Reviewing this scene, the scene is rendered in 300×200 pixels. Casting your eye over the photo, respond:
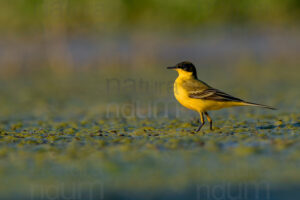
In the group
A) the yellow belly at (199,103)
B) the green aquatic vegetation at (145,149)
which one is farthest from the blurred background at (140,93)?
the yellow belly at (199,103)

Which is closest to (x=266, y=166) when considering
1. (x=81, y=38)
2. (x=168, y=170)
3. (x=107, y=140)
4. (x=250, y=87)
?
(x=168, y=170)

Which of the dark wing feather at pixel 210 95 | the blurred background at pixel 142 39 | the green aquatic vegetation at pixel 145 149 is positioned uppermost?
the blurred background at pixel 142 39

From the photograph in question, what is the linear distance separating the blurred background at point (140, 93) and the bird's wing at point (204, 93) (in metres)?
0.73

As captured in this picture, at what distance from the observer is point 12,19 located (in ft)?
95.1

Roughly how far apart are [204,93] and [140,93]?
7.42 meters

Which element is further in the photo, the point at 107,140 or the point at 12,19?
the point at 12,19

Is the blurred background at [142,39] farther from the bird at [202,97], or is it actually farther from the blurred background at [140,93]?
the bird at [202,97]

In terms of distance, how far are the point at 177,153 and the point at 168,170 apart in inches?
39.7

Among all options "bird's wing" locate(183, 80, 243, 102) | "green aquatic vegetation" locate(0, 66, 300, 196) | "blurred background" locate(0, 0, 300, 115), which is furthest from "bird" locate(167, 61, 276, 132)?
"blurred background" locate(0, 0, 300, 115)

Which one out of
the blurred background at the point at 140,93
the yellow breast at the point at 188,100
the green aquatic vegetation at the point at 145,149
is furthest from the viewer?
the yellow breast at the point at 188,100

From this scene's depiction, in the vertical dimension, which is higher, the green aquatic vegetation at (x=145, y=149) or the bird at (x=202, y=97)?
the bird at (x=202, y=97)

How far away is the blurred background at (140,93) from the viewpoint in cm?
820

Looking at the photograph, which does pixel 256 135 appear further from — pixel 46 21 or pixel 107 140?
pixel 46 21

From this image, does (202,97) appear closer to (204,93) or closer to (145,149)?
(204,93)
